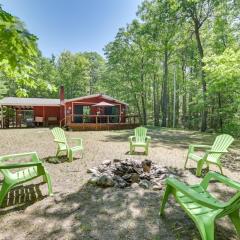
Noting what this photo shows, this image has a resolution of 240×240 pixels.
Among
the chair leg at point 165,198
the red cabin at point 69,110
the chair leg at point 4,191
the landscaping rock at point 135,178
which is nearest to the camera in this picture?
the chair leg at point 165,198

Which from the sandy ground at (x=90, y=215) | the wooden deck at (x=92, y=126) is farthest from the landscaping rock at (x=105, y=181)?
the wooden deck at (x=92, y=126)

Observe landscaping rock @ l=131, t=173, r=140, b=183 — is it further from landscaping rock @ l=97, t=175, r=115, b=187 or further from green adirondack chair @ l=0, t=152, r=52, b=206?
green adirondack chair @ l=0, t=152, r=52, b=206

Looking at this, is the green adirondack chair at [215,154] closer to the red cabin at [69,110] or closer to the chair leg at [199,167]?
the chair leg at [199,167]

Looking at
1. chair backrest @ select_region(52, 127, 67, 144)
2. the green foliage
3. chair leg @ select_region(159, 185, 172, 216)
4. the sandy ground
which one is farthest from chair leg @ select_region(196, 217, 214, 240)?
chair backrest @ select_region(52, 127, 67, 144)

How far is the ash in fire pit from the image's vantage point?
15.2ft

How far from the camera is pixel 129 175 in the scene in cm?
510

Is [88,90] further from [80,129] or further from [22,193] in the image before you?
[22,193]

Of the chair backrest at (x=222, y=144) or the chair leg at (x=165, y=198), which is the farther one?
the chair backrest at (x=222, y=144)

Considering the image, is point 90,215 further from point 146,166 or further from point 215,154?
point 215,154

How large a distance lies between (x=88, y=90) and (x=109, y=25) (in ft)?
65.5

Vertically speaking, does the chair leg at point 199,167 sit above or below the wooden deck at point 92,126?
below

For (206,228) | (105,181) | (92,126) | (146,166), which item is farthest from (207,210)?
(92,126)

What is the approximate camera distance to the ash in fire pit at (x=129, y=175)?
4.63m

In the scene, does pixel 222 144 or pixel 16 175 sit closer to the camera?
pixel 16 175
